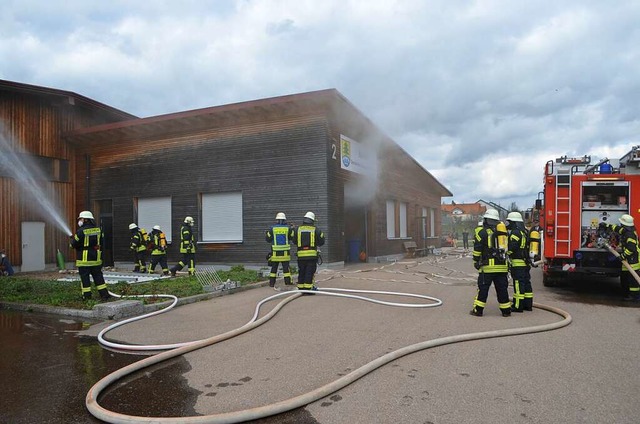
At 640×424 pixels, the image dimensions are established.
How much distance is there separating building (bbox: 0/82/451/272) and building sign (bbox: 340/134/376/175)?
0.04 m

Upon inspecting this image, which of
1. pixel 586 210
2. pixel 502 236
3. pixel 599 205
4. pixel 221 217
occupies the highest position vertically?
pixel 599 205

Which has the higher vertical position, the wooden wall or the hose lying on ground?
the wooden wall

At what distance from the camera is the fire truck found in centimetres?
906

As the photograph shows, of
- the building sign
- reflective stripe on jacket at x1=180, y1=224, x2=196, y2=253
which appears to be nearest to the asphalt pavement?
reflective stripe on jacket at x1=180, y1=224, x2=196, y2=253

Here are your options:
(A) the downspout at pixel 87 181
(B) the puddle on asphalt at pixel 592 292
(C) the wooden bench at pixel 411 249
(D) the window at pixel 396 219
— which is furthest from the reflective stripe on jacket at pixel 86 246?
(C) the wooden bench at pixel 411 249

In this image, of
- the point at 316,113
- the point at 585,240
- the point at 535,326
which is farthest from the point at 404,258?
the point at 535,326

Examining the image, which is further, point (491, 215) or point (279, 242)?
point (279, 242)

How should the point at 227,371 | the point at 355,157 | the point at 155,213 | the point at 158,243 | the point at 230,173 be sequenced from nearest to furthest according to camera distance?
the point at 227,371 → the point at 158,243 → the point at 230,173 → the point at 355,157 → the point at 155,213

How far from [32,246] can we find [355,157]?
12.1 meters

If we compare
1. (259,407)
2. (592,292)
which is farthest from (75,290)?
(592,292)

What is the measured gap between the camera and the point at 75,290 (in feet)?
31.9

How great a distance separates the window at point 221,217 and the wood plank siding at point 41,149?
6331 mm

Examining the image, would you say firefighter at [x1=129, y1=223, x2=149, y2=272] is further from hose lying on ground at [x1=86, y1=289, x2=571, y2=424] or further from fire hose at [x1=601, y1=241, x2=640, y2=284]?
fire hose at [x1=601, y1=241, x2=640, y2=284]

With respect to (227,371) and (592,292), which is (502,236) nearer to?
(592,292)
